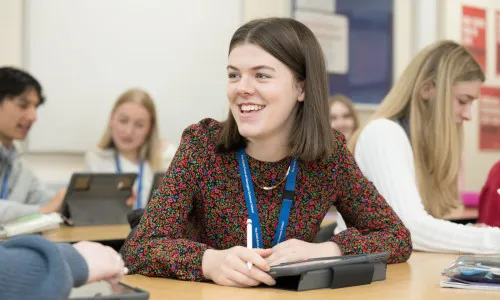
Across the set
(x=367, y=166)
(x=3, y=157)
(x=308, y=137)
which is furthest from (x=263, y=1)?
(x=308, y=137)

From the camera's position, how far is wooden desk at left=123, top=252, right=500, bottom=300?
133 centimetres

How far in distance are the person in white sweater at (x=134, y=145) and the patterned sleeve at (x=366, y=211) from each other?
2.31m

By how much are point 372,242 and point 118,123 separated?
106 inches

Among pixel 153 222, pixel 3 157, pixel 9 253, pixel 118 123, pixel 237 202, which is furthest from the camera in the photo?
pixel 118 123

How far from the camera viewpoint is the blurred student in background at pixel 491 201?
262 centimetres

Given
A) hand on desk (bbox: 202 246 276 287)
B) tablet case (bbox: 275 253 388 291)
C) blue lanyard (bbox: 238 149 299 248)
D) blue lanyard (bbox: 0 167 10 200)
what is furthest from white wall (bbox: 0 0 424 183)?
tablet case (bbox: 275 253 388 291)

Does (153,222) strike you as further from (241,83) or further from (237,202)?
(241,83)

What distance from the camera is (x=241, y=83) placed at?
67.5 inches

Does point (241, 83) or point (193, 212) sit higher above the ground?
point (241, 83)

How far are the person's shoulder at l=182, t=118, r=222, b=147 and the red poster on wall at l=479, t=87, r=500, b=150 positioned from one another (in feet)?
14.7

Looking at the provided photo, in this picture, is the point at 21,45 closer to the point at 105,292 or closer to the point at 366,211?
the point at 366,211

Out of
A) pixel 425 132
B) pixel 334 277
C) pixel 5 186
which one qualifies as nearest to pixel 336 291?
pixel 334 277

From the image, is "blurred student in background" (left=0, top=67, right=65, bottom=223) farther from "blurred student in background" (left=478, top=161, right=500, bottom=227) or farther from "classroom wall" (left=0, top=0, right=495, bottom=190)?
"blurred student in background" (left=478, top=161, right=500, bottom=227)

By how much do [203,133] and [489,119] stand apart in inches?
182
